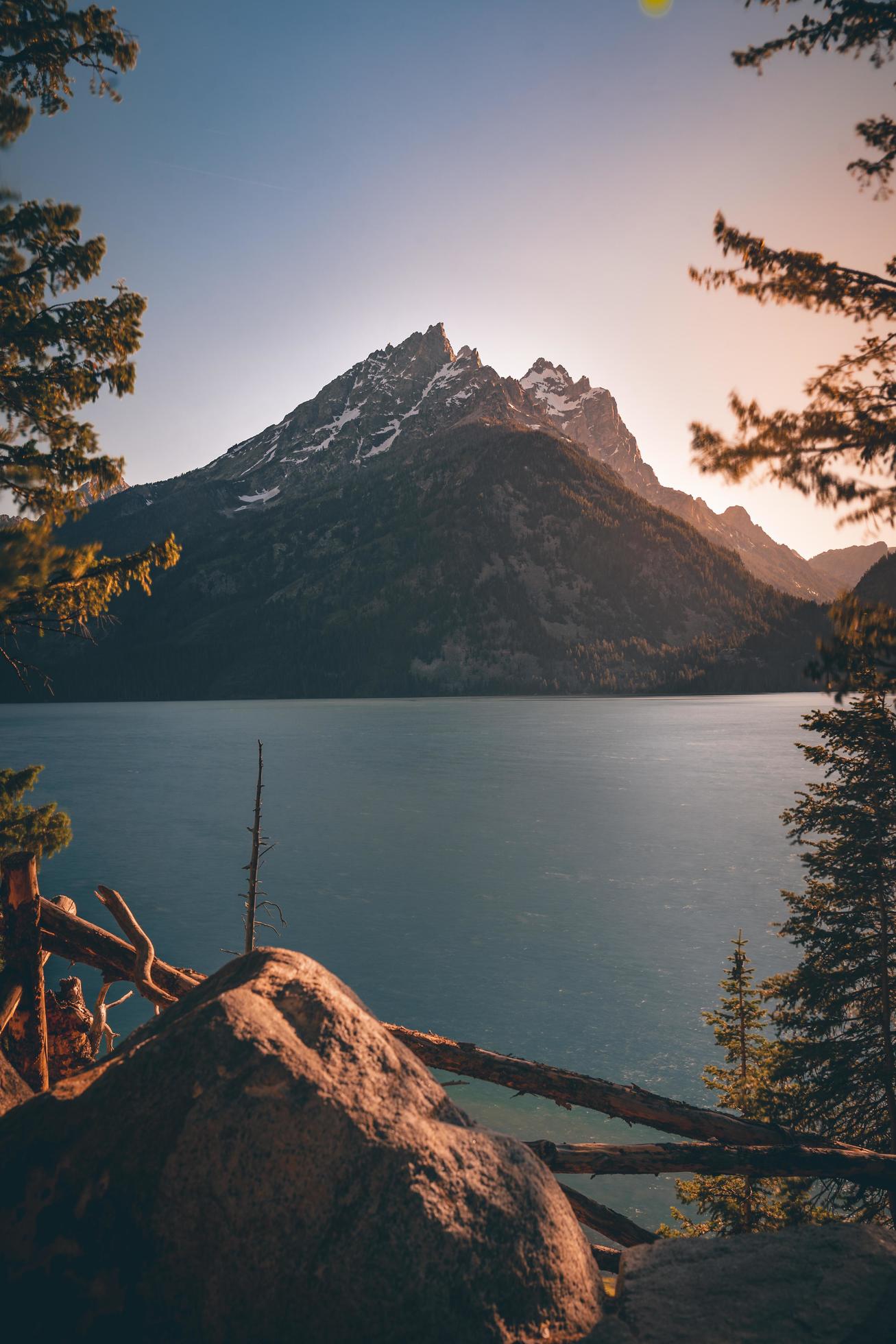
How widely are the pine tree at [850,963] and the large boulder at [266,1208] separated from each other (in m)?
11.3

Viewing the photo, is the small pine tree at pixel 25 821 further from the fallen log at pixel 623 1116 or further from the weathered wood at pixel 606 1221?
the weathered wood at pixel 606 1221

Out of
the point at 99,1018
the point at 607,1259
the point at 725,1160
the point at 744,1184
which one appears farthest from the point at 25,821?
the point at 744,1184

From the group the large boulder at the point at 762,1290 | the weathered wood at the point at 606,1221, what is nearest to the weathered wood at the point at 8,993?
the weathered wood at the point at 606,1221

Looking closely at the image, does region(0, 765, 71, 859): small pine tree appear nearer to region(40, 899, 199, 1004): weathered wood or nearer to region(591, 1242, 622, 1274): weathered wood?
region(40, 899, 199, 1004): weathered wood

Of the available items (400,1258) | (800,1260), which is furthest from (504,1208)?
(800,1260)

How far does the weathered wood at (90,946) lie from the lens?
7406mm

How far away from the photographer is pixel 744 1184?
1368 cm

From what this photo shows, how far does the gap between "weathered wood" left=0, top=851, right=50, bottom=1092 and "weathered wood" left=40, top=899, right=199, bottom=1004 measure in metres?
0.18

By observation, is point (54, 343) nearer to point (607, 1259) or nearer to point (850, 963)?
point (607, 1259)

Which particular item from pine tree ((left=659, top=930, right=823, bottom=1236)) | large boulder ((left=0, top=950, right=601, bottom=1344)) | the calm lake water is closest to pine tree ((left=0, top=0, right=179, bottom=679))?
large boulder ((left=0, top=950, right=601, bottom=1344))

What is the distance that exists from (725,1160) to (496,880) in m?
48.4

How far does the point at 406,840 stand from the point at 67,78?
59.1 meters

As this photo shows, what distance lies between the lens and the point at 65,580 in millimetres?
8758

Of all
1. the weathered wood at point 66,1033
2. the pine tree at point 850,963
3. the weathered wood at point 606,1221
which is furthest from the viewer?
the pine tree at point 850,963
